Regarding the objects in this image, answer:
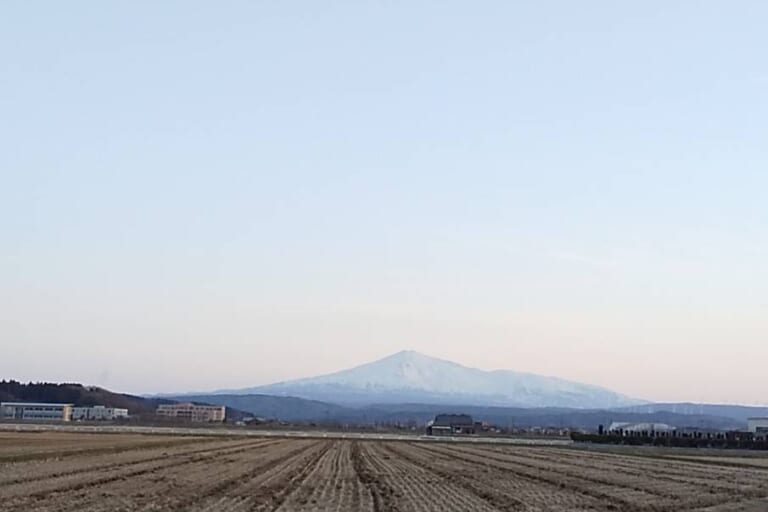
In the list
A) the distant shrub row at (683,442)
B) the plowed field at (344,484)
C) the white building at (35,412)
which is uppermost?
the white building at (35,412)

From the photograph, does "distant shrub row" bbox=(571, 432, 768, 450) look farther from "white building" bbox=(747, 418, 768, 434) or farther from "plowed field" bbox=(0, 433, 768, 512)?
"plowed field" bbox=(0, 433, 768, 512)

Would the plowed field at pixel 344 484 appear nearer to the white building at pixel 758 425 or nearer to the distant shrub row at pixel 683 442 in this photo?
the distant shrub row at pixel 683 442

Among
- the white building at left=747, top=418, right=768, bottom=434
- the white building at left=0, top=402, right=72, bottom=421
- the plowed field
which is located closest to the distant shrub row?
the white building at left=747, top=418, right=768, bottom=434

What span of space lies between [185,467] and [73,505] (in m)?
17.0

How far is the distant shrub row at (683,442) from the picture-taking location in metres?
94.2

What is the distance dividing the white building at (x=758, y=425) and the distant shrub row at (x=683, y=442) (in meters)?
25.1

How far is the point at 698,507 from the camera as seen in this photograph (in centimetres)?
2831

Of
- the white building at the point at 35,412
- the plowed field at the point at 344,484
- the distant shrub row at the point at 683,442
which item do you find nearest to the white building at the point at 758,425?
the distant shrub row at the point at 683,442

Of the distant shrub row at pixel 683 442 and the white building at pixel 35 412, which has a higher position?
the white building at pixel 35 412

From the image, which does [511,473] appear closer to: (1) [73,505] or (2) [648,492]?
(2) [648,492]

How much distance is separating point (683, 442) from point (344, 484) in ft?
233

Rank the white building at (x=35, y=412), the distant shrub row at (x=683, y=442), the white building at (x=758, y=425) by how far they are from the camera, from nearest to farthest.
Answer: the distant shrub row at (x=683, y=442) → the white building at (x=758, y=425) → the white building at (x=35, y=412)

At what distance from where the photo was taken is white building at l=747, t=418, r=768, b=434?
124 m

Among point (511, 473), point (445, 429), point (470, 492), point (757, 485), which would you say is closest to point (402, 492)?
point (470, 492)
